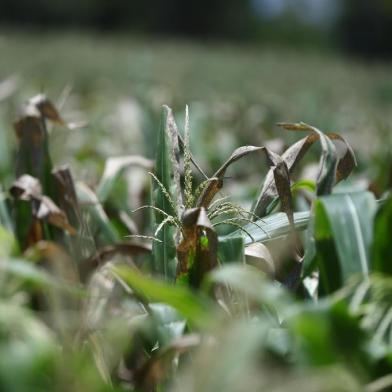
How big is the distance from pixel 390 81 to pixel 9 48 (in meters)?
2.62

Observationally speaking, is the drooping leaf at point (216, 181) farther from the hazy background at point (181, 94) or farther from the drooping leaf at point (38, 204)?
the hazy background at point (181, 94)

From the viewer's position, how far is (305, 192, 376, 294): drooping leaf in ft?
2.74

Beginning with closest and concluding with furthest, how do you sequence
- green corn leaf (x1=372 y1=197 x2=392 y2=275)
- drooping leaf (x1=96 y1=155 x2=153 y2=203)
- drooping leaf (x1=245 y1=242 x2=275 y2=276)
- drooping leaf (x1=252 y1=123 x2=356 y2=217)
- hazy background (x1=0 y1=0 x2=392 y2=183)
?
green corn leaf (x1=372 y1=197 x2=392 y2=275) < drooping leaf (x1=245 y1=242 x2=275 y2=276) < drooping leaf (x1=252 y1=123 x2=356 y2=217) < drooping leaf (x1=96 y1=155 x2=153 y2=203) < hazy background (x1=0 y1=0 x2=392 y2=183)

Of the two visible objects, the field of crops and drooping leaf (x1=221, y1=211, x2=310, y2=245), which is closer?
the field of crops

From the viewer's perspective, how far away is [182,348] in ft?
2.29

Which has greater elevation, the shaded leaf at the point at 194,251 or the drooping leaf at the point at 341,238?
the drooping leaf at the point at 341,238

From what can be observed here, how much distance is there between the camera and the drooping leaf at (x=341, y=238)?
2.74ft

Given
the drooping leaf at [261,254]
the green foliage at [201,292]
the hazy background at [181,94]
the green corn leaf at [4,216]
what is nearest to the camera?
the green foliage at [201,292]

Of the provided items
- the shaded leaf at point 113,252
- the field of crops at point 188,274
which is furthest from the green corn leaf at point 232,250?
the shaded leaf at point 113,252

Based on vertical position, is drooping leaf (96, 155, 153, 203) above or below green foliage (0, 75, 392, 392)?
below

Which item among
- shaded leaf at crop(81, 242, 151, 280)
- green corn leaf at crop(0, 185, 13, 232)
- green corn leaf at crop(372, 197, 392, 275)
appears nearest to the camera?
green corn leaf at crop(372, 197, 392, 275)

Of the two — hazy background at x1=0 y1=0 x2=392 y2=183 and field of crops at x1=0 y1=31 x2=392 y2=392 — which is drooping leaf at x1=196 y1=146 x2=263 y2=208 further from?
hazy background at x1=0 y1=0 x2=392 y2=183

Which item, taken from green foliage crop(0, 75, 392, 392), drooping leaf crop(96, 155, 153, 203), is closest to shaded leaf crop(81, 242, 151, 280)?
green foliage crop(0, 75, 392, 392)

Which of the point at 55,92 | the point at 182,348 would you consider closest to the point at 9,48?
the point at 55,92
